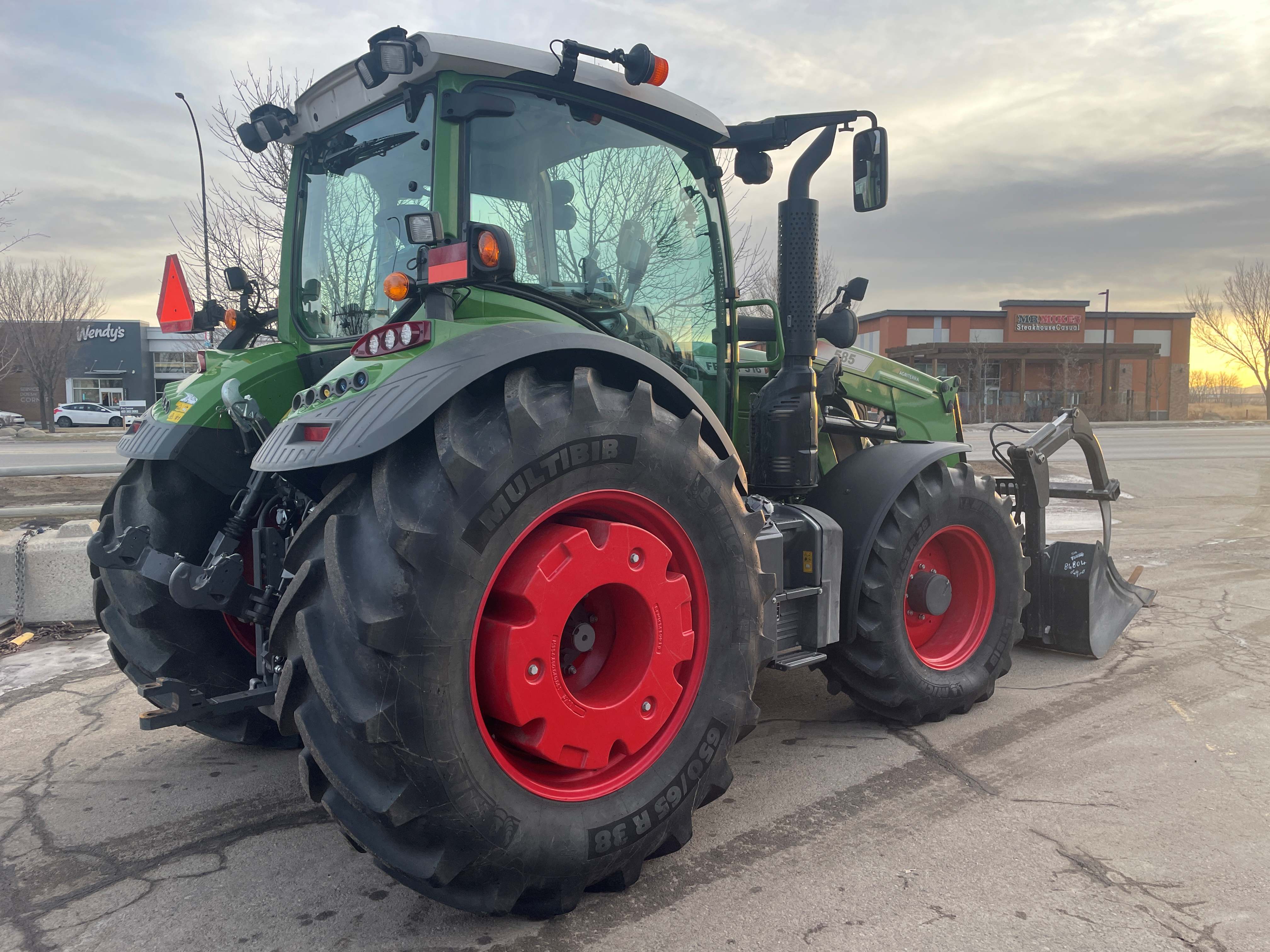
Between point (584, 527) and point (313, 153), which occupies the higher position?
point (313, 153)

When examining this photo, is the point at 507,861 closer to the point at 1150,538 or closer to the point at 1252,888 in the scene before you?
the point at 1252,888

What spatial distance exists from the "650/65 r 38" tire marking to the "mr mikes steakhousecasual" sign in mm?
55039

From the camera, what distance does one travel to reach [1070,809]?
3309 mm

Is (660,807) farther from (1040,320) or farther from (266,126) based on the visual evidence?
(1040,320)

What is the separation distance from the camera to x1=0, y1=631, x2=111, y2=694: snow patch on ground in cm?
512

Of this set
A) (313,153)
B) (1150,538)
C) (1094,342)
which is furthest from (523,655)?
(1094,342)

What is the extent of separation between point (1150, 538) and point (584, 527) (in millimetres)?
8980

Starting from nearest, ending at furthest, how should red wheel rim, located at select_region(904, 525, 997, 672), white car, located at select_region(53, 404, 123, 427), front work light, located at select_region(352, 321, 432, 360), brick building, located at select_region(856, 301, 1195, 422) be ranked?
front work light, located at select_region(352, 321, 432, 360) < red wheel rim, located at select_region(904, 525, 997, 672) < white car, located at select_region(53, 404, 123, 427) < brick building, located at select_region(856, 301, 1195, 422)

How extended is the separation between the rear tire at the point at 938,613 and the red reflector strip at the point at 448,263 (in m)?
2.24

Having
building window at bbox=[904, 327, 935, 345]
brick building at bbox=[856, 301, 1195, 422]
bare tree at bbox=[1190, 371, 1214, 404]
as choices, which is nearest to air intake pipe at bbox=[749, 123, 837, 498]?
brick building at bbox=[856, 301, 1195, 422]

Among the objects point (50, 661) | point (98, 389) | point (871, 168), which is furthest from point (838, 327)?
point (98, 389)

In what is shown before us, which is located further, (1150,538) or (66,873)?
(1150,538)

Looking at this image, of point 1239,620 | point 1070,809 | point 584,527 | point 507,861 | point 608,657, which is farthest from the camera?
point 1239,620

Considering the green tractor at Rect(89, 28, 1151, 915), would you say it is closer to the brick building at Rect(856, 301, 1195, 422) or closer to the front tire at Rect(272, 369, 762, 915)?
the front tire at Rect(272, 369, 762, 915)
